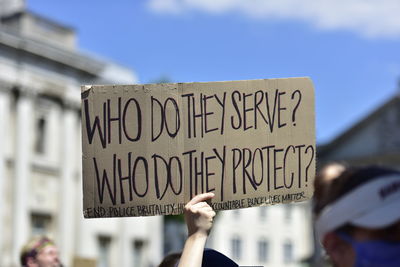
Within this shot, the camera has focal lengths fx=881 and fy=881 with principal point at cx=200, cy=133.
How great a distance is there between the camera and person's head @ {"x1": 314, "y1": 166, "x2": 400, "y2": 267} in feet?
5.92

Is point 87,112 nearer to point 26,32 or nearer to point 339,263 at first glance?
point 339,263

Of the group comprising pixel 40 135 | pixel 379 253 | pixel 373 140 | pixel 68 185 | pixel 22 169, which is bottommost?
pixel 379 253

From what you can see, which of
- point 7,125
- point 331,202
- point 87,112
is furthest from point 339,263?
point 7,125

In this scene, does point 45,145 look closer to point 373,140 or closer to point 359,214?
point 373,140

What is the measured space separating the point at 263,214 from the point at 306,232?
4.81 m

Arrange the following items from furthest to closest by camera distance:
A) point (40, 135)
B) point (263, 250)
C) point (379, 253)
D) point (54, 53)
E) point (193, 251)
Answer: point (263, 250), point (54, 53), point (40, 135), point (193, 251), point (379, 253)

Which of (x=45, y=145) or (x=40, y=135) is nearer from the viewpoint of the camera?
(x=40, y=135)

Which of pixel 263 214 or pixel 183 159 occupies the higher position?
pixel 263 214

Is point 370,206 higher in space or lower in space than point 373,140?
lower

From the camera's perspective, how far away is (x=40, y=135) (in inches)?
1137

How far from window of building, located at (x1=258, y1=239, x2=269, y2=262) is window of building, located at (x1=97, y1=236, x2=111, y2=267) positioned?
29920mm

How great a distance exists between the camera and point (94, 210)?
317cm

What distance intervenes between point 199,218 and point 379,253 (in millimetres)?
1004

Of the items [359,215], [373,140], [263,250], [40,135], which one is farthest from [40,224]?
[263,250]
